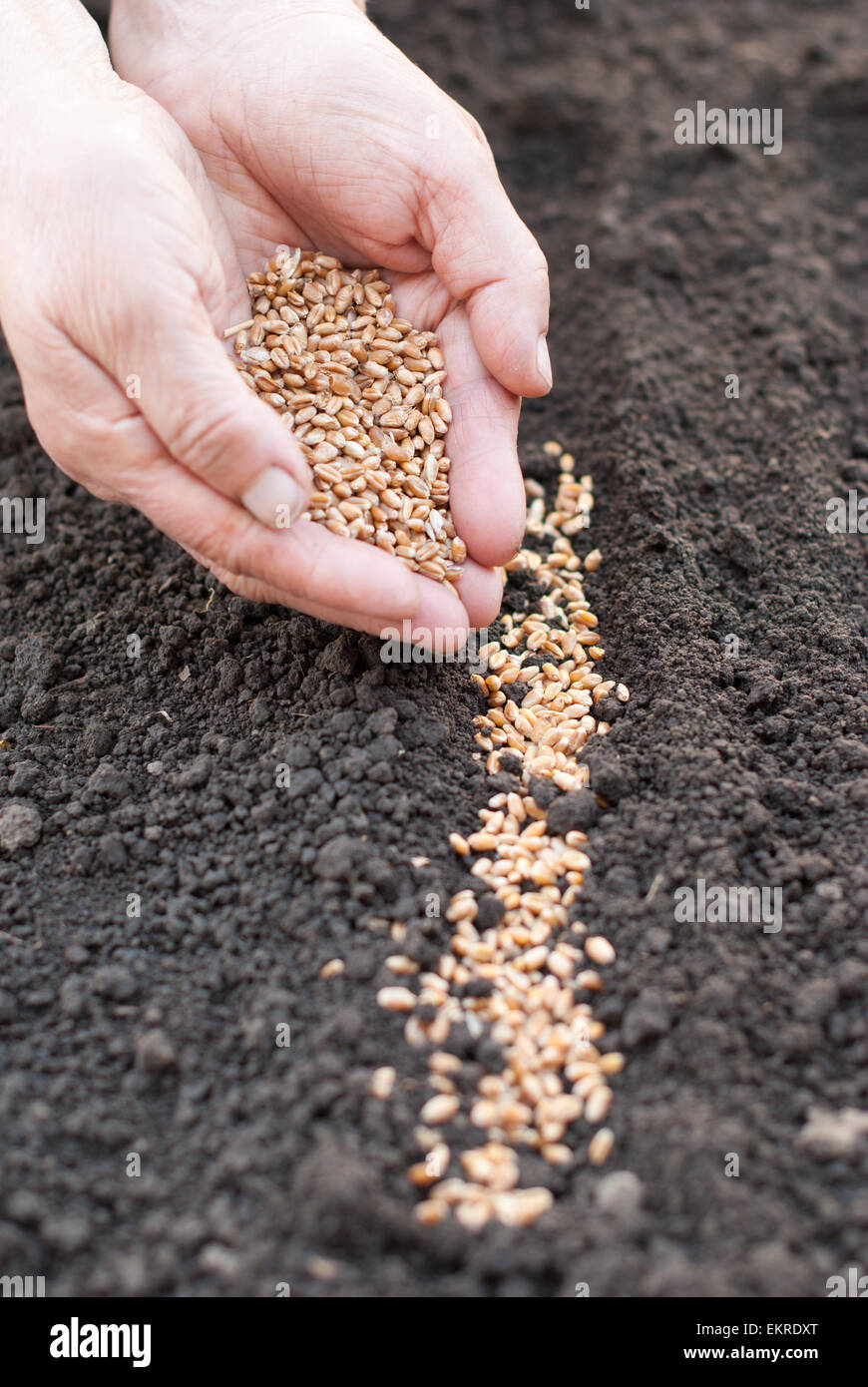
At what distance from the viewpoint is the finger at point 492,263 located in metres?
3.35

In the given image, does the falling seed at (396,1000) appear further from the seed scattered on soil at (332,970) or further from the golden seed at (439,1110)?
the golden seed at (439,1110)

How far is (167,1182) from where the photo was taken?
2.48 metres

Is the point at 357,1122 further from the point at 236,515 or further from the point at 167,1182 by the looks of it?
the point at 236,515

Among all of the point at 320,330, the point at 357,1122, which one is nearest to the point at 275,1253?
the point at 357,1122

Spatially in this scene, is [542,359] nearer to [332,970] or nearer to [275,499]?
[275,499]

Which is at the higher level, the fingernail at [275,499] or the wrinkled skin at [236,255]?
the wrinkled skin at [236,255]

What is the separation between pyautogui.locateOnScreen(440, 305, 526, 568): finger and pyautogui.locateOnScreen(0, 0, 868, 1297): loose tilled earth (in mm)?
440

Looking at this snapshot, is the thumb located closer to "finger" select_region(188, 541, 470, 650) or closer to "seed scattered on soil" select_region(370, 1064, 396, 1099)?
"finger" select_region(188, 541, 470, 650)

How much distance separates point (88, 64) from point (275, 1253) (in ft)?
11.0

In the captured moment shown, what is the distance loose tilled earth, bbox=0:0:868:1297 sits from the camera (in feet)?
7.75

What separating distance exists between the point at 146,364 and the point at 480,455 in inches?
43.6

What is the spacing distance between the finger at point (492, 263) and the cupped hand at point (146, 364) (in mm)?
753

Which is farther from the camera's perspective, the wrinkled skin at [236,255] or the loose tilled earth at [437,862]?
the wrinkled skin at [236,255]

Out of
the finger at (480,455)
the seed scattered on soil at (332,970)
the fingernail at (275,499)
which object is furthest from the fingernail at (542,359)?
the seed scattered on soil at (332,970)
